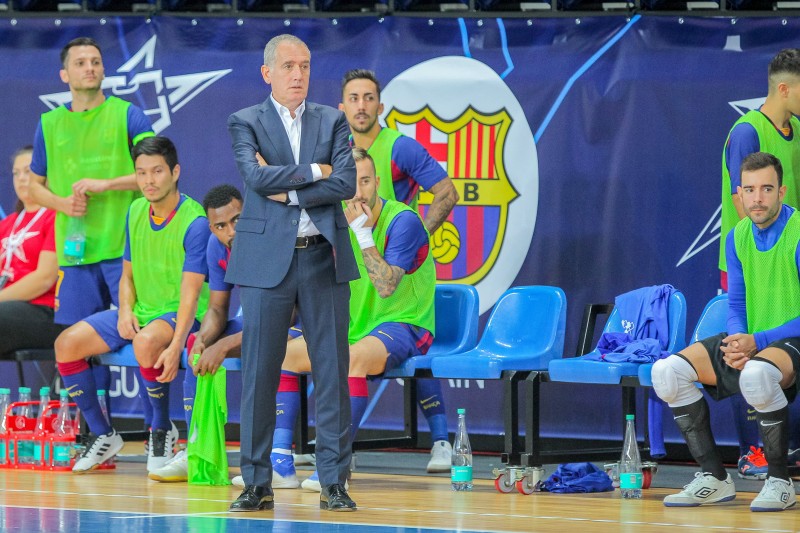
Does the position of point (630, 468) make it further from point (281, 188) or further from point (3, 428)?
point (3, 428)

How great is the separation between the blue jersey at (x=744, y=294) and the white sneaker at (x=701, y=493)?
608 millimetres

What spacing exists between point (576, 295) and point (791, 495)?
244cm

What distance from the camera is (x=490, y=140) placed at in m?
8.58

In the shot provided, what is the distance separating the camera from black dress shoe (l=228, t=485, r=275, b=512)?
5.92 m

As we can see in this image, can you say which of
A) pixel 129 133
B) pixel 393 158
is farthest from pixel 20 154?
pixel 393 158

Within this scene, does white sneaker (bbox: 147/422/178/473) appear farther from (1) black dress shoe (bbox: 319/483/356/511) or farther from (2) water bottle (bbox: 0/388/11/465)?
(1) black dress shoe (bbox: 319/483/356/511)

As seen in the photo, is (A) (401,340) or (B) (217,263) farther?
(B) (217,263)

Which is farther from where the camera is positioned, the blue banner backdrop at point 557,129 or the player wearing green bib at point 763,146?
the blue banner backdrop at point 557,129

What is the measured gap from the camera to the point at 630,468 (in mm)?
6750

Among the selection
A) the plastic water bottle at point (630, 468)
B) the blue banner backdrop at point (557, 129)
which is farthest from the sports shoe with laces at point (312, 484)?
the blue banner backdrop at point (557, 129)

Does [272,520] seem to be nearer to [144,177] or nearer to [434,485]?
[434,485]

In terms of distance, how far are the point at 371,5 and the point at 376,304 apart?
2.31 m

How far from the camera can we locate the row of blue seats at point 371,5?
8.29 m

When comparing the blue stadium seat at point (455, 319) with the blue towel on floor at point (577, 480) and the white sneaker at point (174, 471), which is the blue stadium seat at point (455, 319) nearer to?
the blue towel on floor at point (577, 480)
